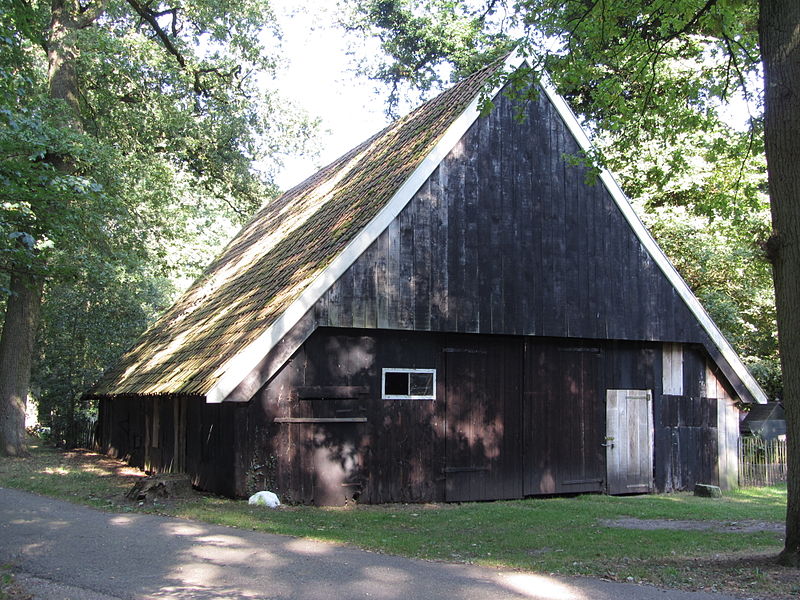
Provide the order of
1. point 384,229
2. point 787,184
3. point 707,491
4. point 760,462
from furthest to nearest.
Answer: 1. point 760,462
2. point 707,491
3. point 384,229
4. point 787,184

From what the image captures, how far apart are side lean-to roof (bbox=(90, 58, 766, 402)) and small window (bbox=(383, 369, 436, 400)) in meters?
2.18

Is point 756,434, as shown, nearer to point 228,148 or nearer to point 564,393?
point 564,393

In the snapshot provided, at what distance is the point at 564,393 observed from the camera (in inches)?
623

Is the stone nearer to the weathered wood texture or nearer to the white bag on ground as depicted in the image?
the weathered wood texture

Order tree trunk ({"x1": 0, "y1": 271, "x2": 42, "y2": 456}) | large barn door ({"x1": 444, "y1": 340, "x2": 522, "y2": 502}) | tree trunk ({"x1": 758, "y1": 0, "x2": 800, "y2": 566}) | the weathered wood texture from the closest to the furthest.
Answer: tree trunk ({"x1": 758, "y1": 0, "x2": 800, "y2": 566}), the weathered wood texture, large barn door ({"x1": 444, "y1": 340, "x2": 522, "y2": 502}), tree trunk ({"x1": 0, "y1": 271, "x2": 42, "y2": 456})

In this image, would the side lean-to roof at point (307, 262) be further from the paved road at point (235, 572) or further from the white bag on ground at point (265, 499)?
the paved road at point (235, 572)

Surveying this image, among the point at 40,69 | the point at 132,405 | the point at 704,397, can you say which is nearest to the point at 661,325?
the point at 704,397

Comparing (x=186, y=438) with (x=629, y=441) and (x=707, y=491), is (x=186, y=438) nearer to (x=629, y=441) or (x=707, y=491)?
(x=629, y=441)

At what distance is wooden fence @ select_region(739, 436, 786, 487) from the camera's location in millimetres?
18938

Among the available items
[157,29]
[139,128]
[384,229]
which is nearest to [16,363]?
[139,128]

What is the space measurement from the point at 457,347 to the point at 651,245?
4984 mm

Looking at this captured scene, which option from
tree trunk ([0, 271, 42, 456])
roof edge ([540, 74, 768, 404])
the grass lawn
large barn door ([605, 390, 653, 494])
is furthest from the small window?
tree trunk ([0, 271, 42, 456])

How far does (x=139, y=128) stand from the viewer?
76.0ft

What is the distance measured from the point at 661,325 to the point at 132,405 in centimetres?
1312
